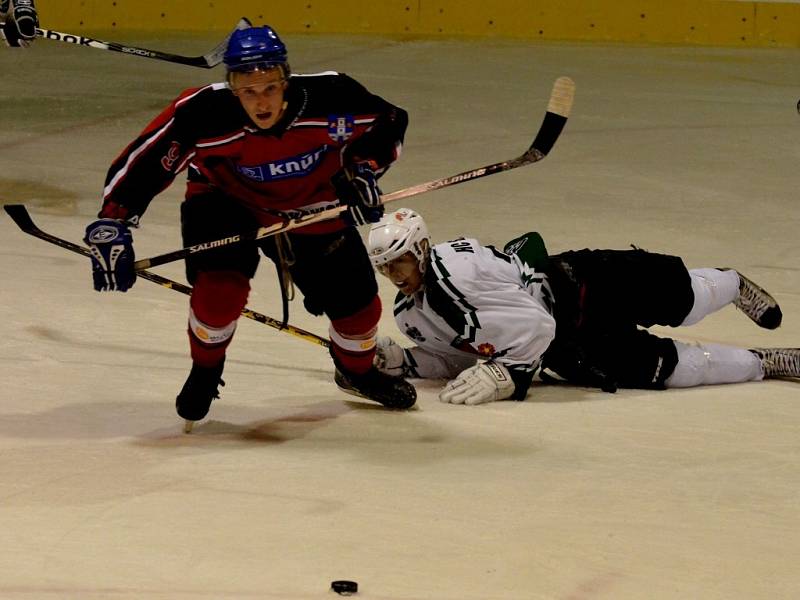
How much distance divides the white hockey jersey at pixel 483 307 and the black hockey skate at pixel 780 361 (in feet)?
2.44

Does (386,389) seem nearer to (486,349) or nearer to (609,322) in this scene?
(486,349)

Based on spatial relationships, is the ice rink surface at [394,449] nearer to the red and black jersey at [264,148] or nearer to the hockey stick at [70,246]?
the hockey stick at [70,246]

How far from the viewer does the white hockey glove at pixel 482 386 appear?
4031 millimetres

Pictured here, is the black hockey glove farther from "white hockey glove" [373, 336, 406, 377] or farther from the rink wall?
the rink wall

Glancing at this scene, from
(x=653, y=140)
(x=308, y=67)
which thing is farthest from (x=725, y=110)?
(x=308, y=67)

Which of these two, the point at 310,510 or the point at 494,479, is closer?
the point at 310,510

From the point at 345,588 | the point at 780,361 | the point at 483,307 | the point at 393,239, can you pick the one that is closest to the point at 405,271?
the point at 393,239

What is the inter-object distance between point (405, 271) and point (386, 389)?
1.20 ft

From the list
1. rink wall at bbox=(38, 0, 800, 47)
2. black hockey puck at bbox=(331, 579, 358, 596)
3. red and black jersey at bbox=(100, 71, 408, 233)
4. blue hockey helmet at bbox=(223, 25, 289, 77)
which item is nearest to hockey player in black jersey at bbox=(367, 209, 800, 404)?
red and black jersey at bbox=(100, 71, 408, 233)

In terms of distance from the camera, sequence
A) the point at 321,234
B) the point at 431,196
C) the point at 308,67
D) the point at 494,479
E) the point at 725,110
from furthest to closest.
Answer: the point at 308,67
the point at 725,110
the point at 431,196
the point at 321,234
the point at 494,479

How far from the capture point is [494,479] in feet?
11.0

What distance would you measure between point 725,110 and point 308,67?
273cm

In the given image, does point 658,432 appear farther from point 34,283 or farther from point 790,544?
point 34,283

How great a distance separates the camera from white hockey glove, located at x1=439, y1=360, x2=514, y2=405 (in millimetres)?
4031
